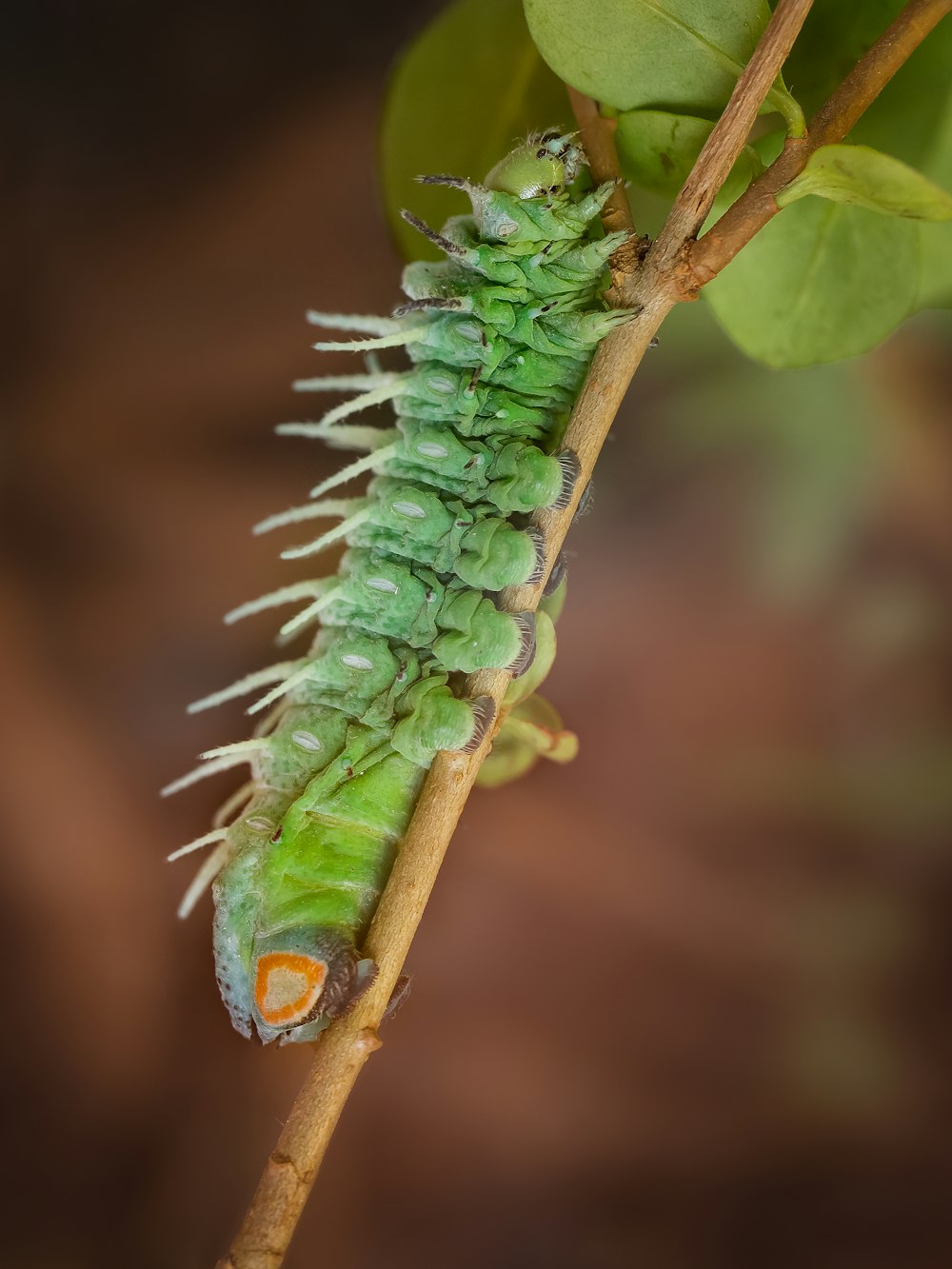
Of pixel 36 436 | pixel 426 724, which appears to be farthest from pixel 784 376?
pixel 36 436

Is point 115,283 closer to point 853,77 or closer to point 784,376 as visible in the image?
point 784,376

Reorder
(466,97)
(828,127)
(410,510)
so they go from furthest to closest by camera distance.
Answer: (466,97)
(410,510)
(828,127)

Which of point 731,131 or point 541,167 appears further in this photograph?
point 541,167

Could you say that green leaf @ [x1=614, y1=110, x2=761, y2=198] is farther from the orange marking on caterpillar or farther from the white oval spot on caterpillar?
the orange marking on caterpillar

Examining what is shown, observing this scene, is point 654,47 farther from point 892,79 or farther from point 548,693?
point 548,693

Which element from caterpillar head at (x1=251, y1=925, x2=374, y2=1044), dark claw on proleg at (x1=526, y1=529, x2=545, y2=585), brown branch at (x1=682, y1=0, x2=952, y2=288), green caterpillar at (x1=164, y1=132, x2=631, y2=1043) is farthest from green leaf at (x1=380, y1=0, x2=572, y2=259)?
caterpillar head at (x1=251, y1=925, x2=374, y2=1044)

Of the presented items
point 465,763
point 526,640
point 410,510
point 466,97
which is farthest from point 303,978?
point 466,97
